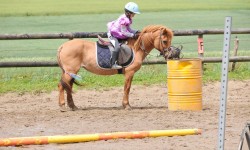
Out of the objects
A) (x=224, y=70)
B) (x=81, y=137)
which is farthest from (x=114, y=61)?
(x=224, y=70)

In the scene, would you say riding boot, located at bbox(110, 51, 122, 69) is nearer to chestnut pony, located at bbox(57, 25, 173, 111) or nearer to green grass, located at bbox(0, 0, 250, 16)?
chestnut pony, located at bbox(57, 25, 173, 111)

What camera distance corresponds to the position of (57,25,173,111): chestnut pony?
13.9m

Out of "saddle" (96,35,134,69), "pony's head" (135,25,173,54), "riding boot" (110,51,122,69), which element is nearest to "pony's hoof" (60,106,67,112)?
"saddle" (96,35,134,69)

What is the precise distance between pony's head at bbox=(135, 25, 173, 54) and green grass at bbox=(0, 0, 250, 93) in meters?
2.87

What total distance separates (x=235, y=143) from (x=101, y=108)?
4814mm

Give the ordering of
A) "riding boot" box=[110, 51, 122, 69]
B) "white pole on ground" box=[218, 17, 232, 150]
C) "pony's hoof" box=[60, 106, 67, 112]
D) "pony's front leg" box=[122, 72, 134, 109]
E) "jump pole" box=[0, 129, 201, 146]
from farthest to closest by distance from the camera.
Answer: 1. "pony's front leg" box=[122, 72, 134, 109]
2. "riding boot" box=[110, 51, 122, 69]
3. "pony's hoof" box=[60, 106, 67, 112]
4. "jump pole" box=[0, 129, 201, 146]
5. "white pole on ground" box=[218, 17, 232, 150]

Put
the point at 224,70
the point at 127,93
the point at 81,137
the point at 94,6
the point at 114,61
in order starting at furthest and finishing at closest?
the point at 94,6, the point at 127,93, the point at 114,61, the point at 81,137, the point at 224,70

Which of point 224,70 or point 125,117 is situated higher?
point 224,70

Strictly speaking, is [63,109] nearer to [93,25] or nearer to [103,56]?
[103,56]

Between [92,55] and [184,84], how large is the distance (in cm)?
181

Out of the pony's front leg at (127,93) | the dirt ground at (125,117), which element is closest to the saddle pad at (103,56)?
the pony's front leg at (127,93)

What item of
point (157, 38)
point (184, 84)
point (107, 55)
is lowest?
point (184, 84)

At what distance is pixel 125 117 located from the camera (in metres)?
12.7

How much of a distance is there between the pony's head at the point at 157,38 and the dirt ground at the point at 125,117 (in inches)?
46.1
